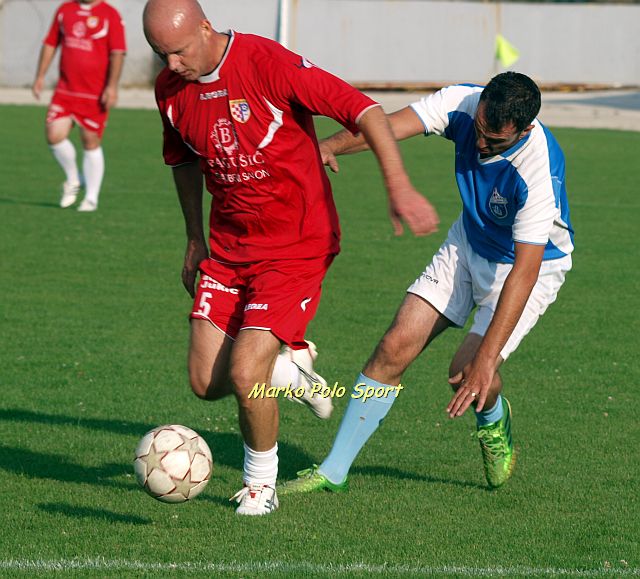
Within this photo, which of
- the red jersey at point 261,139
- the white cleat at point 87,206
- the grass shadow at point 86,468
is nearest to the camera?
the red jersey at point 261,139

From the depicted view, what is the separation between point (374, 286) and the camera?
10.8 meters

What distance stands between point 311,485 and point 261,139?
64.4 inches

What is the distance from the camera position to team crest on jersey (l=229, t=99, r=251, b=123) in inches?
203

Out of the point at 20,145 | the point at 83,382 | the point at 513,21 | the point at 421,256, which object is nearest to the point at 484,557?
the point at 83,382

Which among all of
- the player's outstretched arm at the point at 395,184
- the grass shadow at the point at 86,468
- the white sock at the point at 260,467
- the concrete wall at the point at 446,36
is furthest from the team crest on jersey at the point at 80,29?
the concrete wall at the point at 446,36

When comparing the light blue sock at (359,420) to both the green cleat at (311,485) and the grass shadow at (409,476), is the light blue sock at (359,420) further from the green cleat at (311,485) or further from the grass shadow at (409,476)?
the grass shadow at (409,476)

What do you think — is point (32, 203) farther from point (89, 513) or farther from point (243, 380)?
point (243, 380)

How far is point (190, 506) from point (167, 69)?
1.92 meters

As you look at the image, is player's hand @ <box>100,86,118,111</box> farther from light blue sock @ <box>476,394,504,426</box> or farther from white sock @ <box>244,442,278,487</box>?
white sock @ <box>244,442,278,487</box>

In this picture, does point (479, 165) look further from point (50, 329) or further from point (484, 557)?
point (50, 329)

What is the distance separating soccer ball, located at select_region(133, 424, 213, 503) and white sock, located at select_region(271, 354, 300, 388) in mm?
656

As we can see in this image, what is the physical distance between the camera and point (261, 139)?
5207 millimetres

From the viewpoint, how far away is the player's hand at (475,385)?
524 centimetres

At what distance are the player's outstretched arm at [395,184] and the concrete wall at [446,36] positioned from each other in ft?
113
